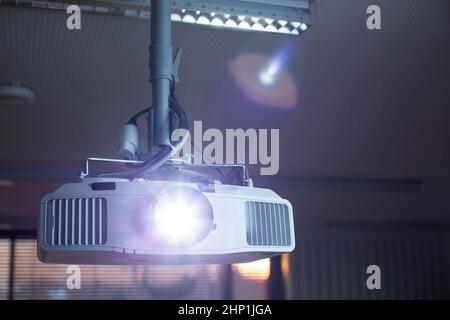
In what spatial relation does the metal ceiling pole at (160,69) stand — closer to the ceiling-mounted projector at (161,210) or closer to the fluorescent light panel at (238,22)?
the ceiling-mounted projector at (161,210)

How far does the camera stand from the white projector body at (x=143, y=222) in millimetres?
832

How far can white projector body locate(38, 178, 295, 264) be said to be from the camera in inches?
32.8

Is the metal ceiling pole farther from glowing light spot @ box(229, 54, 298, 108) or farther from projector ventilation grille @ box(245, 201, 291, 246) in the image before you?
glowing light spot @ box(229, 54, 298, 108)

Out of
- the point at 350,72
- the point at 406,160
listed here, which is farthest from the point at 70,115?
the point at 406,160

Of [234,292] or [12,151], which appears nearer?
[12,151]

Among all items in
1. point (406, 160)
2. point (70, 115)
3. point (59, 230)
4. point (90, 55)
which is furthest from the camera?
point (406, 160)

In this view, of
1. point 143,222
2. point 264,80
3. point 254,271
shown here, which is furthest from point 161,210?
point 254,271

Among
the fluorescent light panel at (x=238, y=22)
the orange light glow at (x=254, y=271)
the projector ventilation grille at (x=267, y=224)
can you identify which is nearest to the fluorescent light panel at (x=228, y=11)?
the fluorescent light panel at (x=238, y=22)

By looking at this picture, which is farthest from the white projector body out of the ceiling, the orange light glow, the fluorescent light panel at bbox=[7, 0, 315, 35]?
the orange light glow

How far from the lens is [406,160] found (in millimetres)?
3727

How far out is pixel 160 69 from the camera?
3.26 feet
